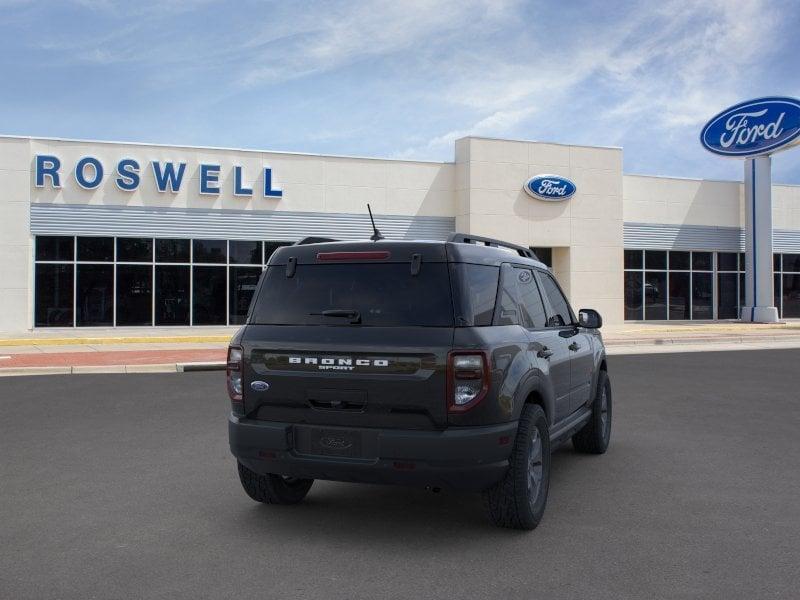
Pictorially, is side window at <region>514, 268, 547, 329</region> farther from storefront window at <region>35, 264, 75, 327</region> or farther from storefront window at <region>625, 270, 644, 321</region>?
storefront window at <region>625, 270, 644, 321</region>

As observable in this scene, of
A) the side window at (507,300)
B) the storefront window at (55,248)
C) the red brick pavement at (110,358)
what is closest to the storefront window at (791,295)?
the red brick pavement at (110,358)

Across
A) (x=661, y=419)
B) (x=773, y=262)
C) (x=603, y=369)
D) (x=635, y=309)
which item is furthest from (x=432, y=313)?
(x=773, y=262)

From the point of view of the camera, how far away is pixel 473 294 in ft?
16.2

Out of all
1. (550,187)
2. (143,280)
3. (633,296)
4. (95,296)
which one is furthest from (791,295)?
(95,296)

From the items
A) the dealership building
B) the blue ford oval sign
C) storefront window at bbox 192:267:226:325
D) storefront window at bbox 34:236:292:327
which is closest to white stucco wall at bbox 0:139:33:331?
the dealership building

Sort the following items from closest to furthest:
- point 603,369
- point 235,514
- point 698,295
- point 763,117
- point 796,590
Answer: point 796,590
point 235,514
point 603,369
point 763,117
point 698,295

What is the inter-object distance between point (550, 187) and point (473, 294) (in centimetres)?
2382

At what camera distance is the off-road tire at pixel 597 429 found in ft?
24.0

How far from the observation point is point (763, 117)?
98.4 feet

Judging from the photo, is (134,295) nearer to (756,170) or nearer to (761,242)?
(761,242)

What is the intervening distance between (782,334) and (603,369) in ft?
69.7

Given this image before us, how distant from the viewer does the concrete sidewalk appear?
15453 mm

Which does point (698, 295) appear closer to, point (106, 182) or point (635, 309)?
point (635, 309)

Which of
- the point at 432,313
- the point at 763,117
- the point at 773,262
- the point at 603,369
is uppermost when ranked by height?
the point at 763,117
